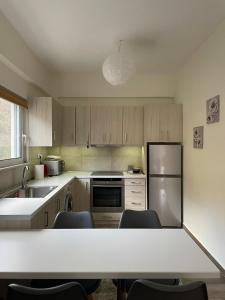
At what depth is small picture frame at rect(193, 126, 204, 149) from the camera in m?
3.62

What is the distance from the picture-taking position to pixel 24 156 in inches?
158

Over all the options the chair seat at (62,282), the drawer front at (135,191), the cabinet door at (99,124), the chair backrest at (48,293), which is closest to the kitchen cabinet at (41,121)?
the cabinet door at (99,124)

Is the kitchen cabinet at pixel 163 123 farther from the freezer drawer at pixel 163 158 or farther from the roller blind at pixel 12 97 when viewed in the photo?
the roller blind at pixel 12 97

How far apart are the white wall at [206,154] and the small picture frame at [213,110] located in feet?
0.21

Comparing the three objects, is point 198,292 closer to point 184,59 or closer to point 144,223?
point 144,223

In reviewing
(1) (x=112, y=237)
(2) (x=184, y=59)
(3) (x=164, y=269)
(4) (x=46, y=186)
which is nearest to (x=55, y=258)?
(1) (x=112, y=237)

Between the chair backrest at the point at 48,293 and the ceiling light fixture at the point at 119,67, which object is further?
the ceiling light fixture at the point at 119,67

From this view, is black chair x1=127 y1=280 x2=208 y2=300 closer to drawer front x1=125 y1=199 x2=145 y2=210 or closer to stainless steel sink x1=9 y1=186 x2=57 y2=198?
stainless steel sink x1=9 y1=186 x2=57 y2=198

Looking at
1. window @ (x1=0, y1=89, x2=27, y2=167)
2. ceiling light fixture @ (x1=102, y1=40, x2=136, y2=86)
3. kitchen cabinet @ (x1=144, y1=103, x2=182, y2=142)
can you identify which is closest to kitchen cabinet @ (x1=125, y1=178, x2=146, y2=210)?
kitchen cabinet @ (x1=144, y1=103, x2=182, y2=142)

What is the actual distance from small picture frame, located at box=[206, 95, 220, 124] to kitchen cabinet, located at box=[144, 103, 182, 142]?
4.07 feet

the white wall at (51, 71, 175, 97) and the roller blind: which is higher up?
the white wall at (51, 71, 175, 97)

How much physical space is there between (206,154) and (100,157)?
7.69 feet

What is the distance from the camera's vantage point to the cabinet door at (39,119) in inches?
161

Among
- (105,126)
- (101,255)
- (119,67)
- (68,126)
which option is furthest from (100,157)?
(101,255)
